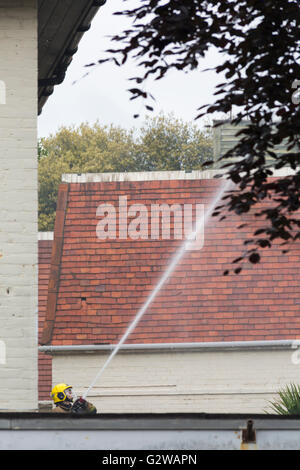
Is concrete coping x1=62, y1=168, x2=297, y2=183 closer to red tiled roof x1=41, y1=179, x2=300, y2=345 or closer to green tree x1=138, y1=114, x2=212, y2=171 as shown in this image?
red tiled roof x1=41, y1=179, x2=300, y2=345

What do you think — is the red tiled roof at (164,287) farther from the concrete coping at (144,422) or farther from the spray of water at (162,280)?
the concrete coping at (144,422)

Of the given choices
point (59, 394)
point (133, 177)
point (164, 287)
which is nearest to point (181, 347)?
point (164, 287)

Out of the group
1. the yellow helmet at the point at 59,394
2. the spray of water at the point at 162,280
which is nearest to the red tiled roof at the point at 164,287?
the spray of water at the point at 162,280

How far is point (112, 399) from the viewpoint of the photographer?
15.1 metres

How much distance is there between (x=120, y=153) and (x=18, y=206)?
2027 inches

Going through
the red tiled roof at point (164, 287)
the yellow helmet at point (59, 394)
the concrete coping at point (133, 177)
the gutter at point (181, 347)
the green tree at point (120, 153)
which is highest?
the green tree at point (120, 153)

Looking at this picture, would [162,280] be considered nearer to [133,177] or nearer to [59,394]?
[133,177]

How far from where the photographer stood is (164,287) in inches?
633

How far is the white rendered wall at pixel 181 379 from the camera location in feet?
49.3

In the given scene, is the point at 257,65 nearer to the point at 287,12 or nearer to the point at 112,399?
the point at 287,12

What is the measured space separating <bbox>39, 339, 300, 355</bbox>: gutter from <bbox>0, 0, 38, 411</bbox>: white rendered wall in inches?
249

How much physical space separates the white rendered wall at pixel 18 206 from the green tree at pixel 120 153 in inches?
1901
